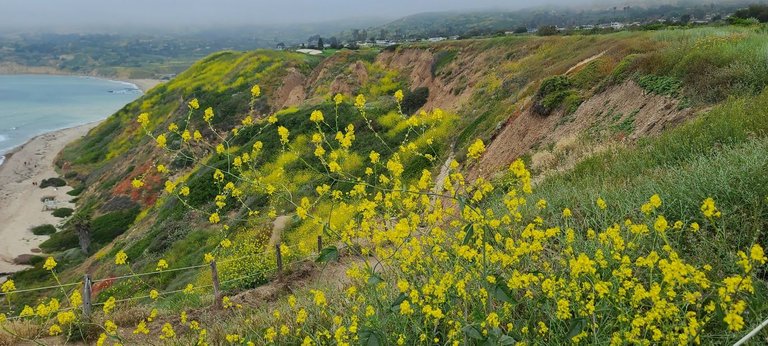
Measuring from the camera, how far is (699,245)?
15.1 ft

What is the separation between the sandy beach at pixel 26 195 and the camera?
4247 centimetres

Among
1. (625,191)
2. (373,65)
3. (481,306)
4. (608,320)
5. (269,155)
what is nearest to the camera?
(608,320)

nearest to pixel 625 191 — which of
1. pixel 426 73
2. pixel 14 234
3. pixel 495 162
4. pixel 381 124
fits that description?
pixel 495 162

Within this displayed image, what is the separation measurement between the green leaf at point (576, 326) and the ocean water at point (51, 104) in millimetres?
93657

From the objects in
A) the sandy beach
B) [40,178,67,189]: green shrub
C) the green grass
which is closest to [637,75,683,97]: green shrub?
the green grass

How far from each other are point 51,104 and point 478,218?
16081cm

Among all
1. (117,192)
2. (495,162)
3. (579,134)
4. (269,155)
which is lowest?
(117,192)

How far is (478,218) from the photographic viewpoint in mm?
4281

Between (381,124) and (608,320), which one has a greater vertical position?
(608,320)

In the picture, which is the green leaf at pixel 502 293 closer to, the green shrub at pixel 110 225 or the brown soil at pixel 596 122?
the brown soil at pixel 596 122

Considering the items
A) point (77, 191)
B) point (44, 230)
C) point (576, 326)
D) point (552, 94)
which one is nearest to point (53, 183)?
point (77, 191)

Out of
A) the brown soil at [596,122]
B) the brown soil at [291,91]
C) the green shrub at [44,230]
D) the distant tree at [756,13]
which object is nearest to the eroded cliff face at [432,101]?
the brown soil at [596,122]

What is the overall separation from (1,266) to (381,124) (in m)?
30.9

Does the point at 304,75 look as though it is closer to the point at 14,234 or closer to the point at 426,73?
the point at 426,73
